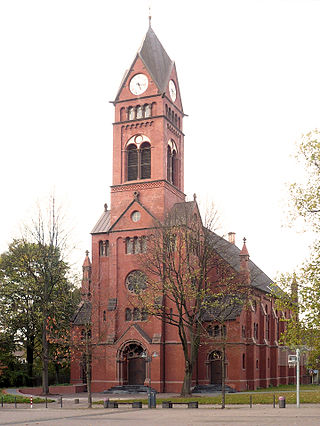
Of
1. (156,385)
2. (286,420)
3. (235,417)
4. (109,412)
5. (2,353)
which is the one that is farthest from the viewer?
(2,353)

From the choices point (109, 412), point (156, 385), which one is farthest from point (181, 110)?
point (109, 412)

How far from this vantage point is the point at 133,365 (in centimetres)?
5359

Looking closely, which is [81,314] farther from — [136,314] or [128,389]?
[128,389]

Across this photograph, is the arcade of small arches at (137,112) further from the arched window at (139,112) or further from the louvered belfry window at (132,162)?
the louvered belfry window at (132,162)

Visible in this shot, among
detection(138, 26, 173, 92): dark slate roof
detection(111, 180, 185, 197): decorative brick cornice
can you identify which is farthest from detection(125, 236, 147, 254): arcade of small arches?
detection(138, 26, 173, 92): dark slate roof

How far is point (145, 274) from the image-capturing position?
2046 inches

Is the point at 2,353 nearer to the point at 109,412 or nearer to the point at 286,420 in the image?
the point at 109,412

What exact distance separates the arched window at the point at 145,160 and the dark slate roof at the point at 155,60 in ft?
18.7

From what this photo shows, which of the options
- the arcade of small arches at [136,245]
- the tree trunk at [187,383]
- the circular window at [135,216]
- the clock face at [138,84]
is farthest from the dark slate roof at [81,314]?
the clock face at [138,84]

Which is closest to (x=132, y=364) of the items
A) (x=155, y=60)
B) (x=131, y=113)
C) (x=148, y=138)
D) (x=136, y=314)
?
(x=136, y=314)

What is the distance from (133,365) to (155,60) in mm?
30336

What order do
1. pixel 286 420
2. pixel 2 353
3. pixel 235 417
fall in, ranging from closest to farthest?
pixel 286 420, pixel 235 417, pixel 2 353

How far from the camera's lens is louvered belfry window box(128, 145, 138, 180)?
57.6 meters

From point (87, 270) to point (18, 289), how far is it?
740cm
